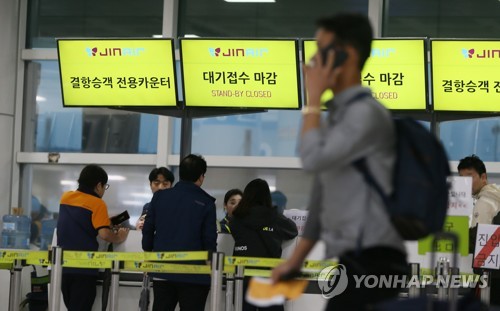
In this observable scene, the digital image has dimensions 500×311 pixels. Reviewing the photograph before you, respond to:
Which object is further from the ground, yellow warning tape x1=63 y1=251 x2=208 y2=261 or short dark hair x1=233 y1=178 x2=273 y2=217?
short dark hair x1=233 y1=178 x2=273 y2=217

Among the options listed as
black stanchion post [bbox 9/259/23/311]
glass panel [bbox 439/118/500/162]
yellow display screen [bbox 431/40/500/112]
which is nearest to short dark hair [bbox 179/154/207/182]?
black stanchion post [bbox 9/259/23/311]

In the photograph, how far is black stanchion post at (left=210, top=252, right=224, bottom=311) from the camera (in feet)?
22.6

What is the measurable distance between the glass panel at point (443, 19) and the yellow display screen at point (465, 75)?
8.76ft

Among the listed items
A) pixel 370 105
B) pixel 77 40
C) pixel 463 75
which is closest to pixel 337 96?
pixel 370 105

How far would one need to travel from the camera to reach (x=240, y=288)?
291 inches

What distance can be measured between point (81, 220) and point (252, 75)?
7.45ft

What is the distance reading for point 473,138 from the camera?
11.2m

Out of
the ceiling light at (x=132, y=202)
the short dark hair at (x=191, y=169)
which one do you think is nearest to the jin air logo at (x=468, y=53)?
the short dark hair at (x=191, y=169)

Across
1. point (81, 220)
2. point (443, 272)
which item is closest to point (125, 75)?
point (81, 220)

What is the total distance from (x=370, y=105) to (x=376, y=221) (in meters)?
0.33

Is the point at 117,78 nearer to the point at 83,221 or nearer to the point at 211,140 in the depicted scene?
the point at 83,221

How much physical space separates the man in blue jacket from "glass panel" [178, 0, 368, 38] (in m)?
5.11

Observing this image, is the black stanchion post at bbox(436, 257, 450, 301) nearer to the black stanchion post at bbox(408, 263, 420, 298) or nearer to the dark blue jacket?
the black stanchion post at bbox(408, 263, 420, 298)

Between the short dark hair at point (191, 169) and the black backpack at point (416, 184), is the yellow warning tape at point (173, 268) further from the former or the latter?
the black backpack at point (416, 184)
